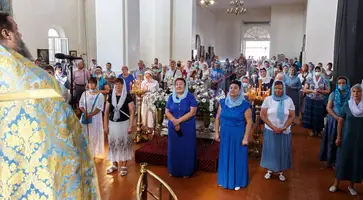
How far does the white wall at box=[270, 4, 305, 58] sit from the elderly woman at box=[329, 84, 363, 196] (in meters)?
22.9

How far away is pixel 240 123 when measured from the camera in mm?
5016

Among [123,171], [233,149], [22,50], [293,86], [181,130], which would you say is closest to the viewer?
[22,50]

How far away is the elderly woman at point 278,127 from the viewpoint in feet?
17.5

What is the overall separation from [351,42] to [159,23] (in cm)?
1205

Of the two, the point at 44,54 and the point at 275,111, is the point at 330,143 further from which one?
the point at 44,54

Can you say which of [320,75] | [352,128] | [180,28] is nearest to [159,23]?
[180,28]

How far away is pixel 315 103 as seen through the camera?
8.31m

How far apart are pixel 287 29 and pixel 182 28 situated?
43.0 ft

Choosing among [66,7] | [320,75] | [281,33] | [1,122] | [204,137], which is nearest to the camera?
A: [1,122]


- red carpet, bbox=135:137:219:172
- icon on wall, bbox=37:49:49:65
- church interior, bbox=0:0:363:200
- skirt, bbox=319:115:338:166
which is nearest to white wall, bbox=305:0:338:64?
church interior, bbox=0:0:363:200

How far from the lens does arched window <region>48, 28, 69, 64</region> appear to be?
50.3ft

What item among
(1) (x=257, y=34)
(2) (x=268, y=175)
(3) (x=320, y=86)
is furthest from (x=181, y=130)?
(1) (x=257, y=34)

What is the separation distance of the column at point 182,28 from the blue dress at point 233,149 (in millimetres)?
12088

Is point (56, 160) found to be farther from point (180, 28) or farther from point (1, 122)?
point (180, 28)
